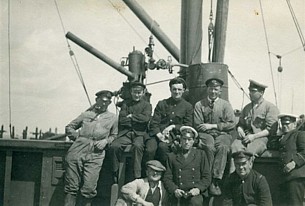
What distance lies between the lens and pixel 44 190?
569 centimetres

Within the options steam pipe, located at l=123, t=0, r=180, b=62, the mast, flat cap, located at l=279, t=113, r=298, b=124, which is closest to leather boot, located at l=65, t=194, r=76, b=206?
flat cap, located at l=279, t=113, r=298, b=124

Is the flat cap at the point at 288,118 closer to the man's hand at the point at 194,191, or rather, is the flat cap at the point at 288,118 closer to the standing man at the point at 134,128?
the man's hand at the point at 194,191

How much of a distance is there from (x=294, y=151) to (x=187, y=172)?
1257 millimetres

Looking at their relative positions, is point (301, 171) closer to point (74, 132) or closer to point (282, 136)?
point (282, 136)

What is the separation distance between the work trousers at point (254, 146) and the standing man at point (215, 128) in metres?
0.08

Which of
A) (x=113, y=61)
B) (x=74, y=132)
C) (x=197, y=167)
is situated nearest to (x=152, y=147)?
(x=197, y=167)

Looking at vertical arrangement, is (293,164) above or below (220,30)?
below

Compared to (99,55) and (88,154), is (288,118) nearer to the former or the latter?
(88,154)

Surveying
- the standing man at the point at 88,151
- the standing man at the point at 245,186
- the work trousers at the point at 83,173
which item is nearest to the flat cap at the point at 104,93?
the standing man at the point at 88,151

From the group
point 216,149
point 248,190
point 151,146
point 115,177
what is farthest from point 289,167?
point 115,177

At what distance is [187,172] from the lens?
4746mm

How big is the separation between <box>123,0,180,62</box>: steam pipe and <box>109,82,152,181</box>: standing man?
13.3ft

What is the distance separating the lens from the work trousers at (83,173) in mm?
5340

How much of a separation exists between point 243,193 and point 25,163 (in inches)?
116
